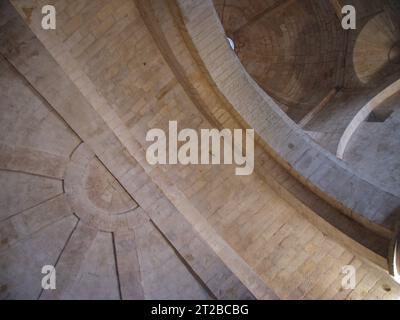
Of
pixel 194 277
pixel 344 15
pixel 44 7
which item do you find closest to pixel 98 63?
pixel 44 7

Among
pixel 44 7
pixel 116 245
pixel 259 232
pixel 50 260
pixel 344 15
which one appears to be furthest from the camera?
pixel 344 15

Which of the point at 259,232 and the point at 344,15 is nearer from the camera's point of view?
the point at 259,232

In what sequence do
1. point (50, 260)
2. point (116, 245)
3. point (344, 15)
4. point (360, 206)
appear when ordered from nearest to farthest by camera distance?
1. point (50, 260)
2. point (116, 245)
3. point (360, 206)
4. point (344, 15)

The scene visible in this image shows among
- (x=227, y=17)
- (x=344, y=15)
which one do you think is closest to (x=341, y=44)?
(x=344, y=15)

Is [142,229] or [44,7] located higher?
[44,7]

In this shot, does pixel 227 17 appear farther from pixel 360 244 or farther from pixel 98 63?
pixel 360 244

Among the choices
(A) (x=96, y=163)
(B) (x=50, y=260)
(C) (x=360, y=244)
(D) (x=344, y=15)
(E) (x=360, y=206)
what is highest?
(D) (x=344, y=15)

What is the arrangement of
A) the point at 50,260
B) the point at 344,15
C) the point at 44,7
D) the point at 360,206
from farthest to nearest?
the point at 344,15 < the point at 360,206 < the point at 44,7 < the point at 50,260

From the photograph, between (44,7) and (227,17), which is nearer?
(44,7)

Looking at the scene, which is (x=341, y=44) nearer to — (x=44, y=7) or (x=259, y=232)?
(x=259, y=232)
